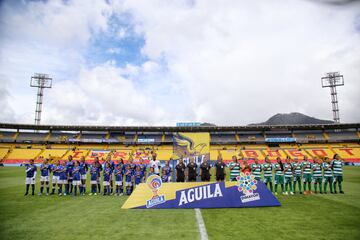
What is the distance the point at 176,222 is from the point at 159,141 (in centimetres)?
5001

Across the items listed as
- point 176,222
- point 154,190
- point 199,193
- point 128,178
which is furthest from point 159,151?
point 176,222

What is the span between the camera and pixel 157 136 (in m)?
59.5

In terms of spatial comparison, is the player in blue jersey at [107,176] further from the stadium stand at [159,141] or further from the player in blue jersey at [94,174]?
the stadium stand at [159,141]

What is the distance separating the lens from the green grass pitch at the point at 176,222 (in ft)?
20.2

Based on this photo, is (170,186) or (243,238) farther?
(170,186)

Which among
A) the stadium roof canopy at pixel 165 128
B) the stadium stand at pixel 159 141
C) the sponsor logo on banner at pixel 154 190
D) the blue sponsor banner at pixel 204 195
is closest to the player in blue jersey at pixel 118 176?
the blue sponsor banner at pixel 204 195

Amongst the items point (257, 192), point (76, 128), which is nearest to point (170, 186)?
point (257, 192)

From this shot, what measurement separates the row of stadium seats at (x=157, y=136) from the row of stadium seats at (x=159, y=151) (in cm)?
205

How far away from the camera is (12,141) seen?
175ft

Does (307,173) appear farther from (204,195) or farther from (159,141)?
(159,141)

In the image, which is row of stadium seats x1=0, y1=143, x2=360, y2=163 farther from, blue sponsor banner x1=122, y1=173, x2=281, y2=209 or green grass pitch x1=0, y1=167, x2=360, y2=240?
green grass pitch x1=0, y1=167, x2=360, y2=240

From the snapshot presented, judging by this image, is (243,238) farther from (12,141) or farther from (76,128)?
(12,141)

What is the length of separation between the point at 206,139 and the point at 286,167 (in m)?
6.14

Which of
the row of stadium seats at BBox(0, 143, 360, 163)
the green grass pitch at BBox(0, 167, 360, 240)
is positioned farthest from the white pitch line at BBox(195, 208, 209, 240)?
the row of stadium seats at BBox(0, 143, 360, 163)
